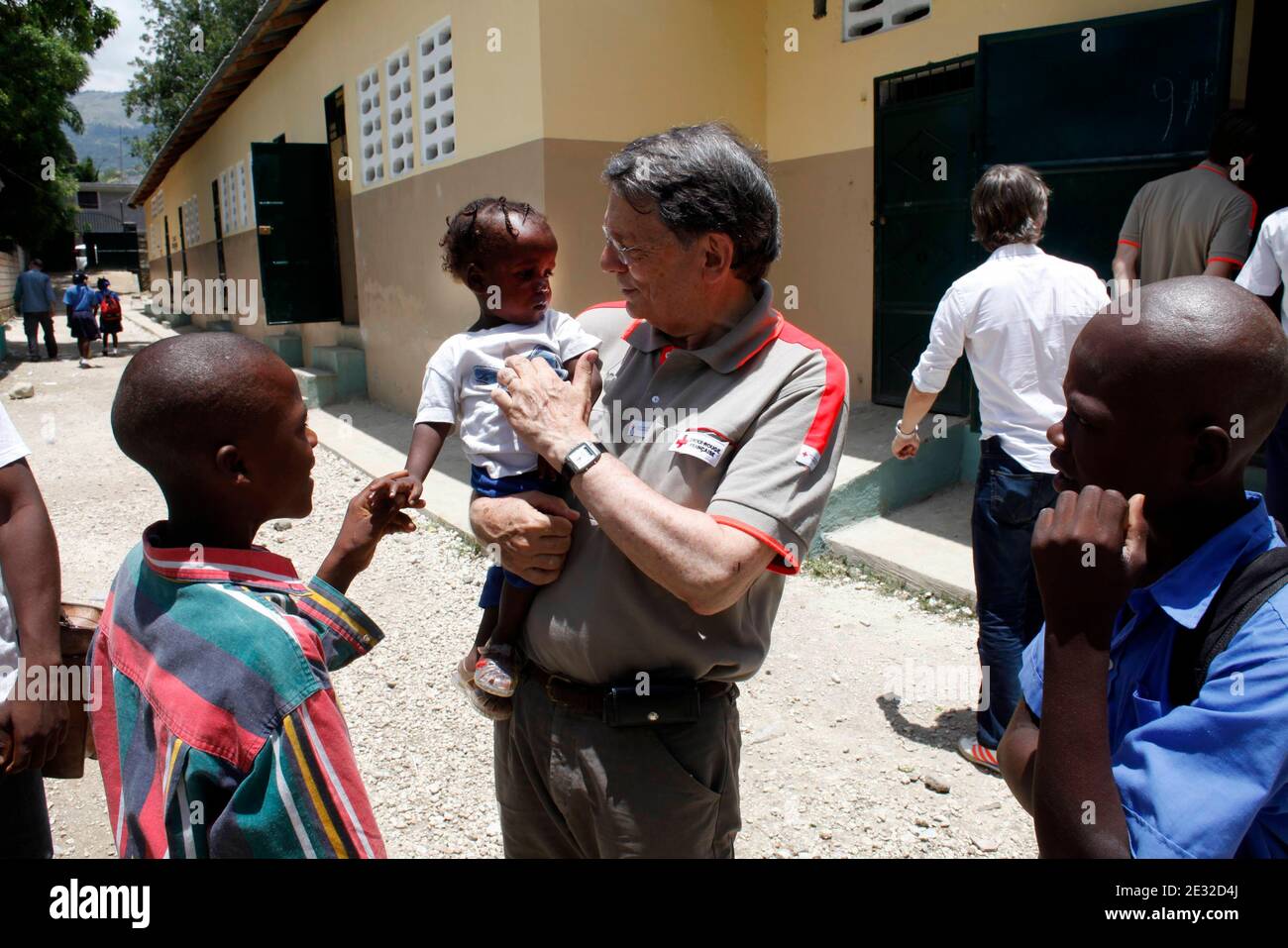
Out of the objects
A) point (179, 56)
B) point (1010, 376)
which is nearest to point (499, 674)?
point (1010, 376)

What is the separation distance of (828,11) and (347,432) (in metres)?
5.67

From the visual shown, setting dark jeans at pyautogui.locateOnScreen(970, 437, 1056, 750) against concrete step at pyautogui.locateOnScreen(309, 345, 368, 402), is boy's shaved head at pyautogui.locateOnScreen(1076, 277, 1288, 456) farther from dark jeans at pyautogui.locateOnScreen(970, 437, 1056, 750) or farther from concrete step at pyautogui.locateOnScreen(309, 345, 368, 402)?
concrete step at pyautogui.locateOnScreen(309, 345, 368, 402)

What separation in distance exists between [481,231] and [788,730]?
2.24 metres

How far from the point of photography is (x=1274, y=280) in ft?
11.7

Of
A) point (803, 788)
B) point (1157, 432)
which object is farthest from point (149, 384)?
point (803, 788)

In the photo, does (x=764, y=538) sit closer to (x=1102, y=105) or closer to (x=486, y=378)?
(x=486, y=378)

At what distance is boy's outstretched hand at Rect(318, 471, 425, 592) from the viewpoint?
159cm

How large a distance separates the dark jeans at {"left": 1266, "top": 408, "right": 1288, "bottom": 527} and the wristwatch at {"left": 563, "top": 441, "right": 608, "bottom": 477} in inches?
130

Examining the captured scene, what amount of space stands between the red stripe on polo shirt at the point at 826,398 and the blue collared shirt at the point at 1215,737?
1.83 feet

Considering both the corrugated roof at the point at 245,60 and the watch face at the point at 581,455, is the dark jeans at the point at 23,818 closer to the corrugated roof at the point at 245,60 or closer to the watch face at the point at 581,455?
the watch face at the point at 581,455

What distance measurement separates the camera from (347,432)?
8.91 m

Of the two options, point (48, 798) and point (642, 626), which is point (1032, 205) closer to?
point (642, 626)

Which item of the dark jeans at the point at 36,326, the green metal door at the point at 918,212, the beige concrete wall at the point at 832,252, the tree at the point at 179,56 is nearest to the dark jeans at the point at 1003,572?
the green metal door at the point at 918,212

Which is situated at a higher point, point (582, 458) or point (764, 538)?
point (582, 458)
